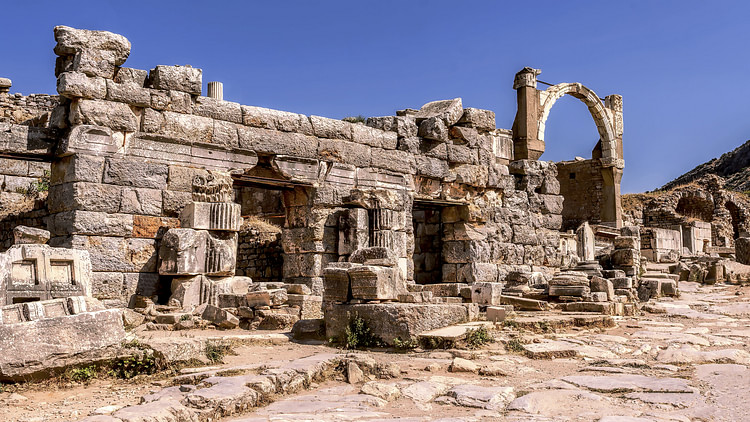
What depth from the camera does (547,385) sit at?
5.16 meters

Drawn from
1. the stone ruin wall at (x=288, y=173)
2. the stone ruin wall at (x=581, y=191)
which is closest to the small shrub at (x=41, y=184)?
the stone ruin wall at (x=288, y=173)

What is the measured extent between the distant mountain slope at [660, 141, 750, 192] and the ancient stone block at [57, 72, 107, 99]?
45.9m

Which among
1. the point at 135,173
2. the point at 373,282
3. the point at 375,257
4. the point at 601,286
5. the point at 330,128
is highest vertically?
the point at 330,128

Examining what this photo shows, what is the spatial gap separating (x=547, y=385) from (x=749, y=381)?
158 centimetres

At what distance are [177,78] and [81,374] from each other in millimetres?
6091

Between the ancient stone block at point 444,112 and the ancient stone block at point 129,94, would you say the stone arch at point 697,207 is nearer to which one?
the ancient stone block at point 444,112

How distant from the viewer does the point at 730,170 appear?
52500 mm

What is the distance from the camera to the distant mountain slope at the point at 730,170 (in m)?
47.9

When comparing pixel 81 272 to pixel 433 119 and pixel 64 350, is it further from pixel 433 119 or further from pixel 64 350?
pixel 433 119

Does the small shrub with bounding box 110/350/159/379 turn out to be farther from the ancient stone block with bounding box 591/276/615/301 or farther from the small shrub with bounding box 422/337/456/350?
the ancient stone block with bounding box 591/276/615/301

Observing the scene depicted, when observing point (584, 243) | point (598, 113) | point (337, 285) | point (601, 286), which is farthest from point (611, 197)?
point (337, 285)

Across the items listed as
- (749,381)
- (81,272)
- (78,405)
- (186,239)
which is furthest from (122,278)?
(749,381)

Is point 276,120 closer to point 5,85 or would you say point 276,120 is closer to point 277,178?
point 277,178

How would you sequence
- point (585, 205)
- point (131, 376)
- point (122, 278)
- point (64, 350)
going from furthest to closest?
point (585, 205) < point (122, 278) < point (131, 376) < point (64, 350)
